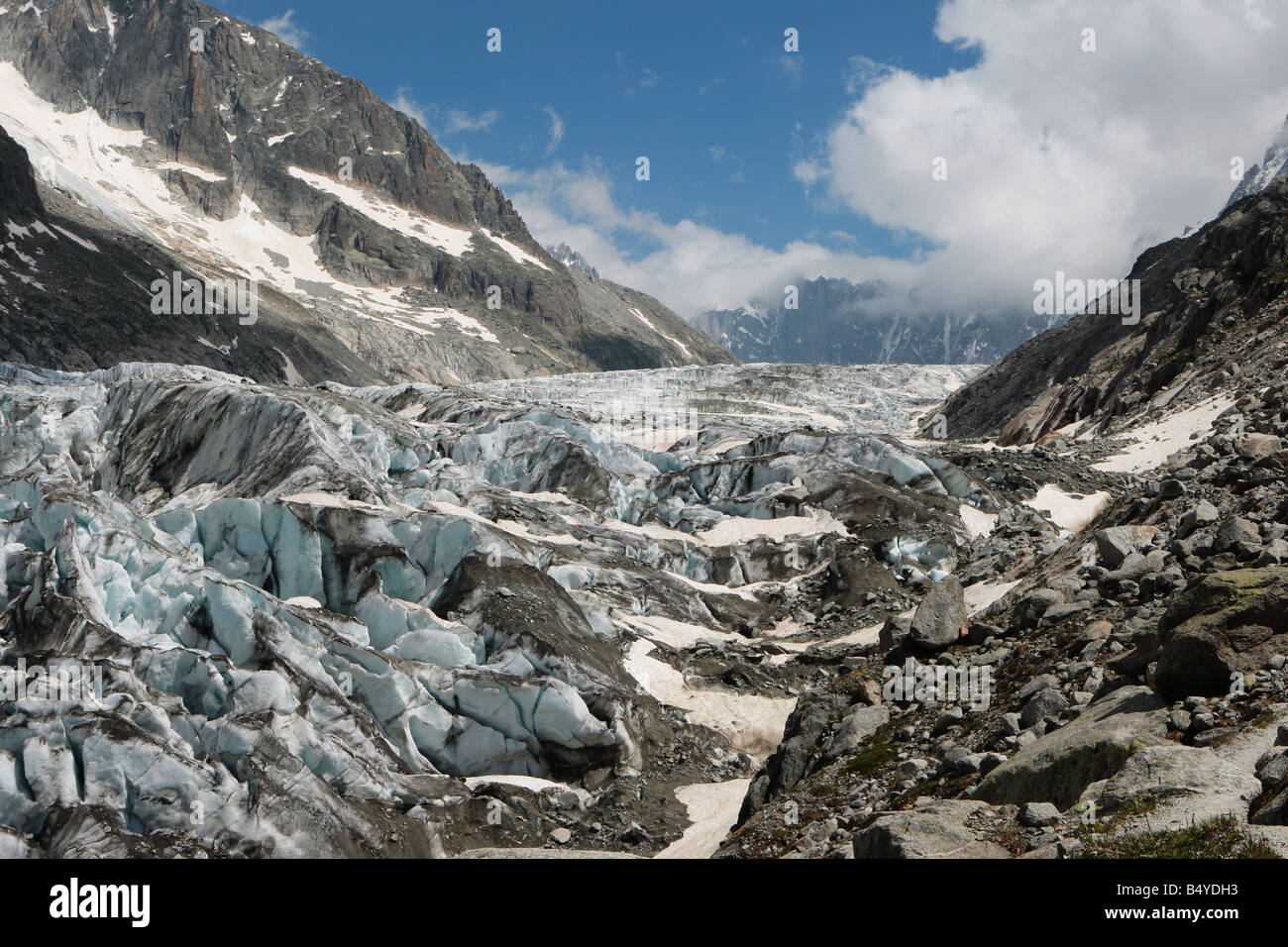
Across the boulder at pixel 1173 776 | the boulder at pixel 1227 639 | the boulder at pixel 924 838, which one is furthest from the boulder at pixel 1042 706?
the boulder at pixel 924 838

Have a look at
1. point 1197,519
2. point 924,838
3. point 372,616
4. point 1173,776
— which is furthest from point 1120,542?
point 372,616

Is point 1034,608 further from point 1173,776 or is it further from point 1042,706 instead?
point 1173,776

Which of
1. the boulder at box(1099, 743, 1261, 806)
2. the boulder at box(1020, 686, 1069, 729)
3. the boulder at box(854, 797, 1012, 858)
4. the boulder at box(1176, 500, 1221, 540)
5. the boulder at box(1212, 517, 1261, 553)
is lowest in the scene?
the boulder at box(854, 797, 1012, 858)

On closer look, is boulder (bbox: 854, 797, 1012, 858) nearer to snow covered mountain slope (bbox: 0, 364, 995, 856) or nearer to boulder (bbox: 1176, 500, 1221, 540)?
boulder (bbox: 1176, 500, 1221, 540)

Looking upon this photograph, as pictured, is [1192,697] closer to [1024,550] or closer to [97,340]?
[1024,550]

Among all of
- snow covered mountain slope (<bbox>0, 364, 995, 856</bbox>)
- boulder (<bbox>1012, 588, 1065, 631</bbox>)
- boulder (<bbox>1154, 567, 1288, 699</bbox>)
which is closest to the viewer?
boulder (<bbox>1154, 567, 1288, 699</bbox>)

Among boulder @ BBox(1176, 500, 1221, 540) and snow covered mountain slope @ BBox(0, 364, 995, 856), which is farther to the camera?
boulder @ BBox(1176, 500, 1221, 540)

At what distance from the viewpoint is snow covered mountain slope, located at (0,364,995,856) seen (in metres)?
16.6

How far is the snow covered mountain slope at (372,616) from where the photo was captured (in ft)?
54.6

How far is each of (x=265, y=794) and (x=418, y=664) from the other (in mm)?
6537

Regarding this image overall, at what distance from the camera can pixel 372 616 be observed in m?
26.2

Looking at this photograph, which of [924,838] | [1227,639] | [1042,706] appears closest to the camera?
[924,838]

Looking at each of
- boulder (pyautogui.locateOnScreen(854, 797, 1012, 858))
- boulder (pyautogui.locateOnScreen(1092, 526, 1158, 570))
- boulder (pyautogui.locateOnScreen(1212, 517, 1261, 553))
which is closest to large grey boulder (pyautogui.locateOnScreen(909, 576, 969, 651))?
boulder (pyautogui.locateOnScreen(1092, 526, 1158, 570))
